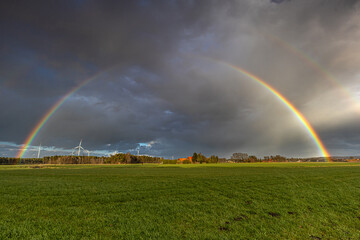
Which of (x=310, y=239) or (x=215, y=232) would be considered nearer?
(x=310, y=239)

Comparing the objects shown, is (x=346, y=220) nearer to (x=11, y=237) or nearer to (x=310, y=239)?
(x=310, y=239)

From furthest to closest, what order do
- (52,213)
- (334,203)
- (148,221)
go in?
(334,203) → (52,213) → (148,221)

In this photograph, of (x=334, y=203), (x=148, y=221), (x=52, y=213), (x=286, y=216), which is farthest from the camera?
(x=334, y=203)

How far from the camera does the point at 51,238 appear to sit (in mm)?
7812

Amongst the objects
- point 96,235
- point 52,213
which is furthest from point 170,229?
point 52,213

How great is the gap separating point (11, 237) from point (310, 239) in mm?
11470

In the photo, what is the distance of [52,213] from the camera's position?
449 inches

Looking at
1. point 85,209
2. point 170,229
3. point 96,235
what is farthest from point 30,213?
point 170,229

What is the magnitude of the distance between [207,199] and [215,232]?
265 inches

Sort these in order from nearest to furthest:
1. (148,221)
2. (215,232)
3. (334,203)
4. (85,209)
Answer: (215,232) → (148,221) → (85,209) → (334,203)

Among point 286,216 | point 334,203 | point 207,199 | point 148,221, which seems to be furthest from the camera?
point 207,199

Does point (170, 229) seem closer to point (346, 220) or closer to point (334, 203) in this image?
point (346, 220)

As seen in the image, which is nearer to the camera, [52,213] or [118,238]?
[118,238]

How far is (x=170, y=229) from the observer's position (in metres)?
8.78
